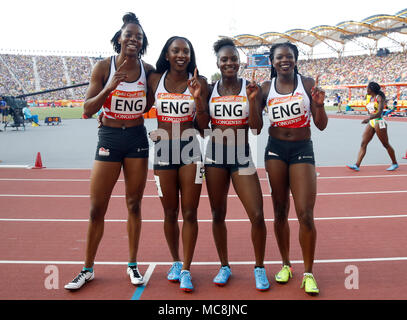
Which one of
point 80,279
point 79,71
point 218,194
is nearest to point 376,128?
point 218,194

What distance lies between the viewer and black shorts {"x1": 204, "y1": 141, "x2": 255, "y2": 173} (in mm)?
3402

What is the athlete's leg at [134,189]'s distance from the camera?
11.5ft

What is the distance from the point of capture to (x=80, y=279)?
3.39 meters

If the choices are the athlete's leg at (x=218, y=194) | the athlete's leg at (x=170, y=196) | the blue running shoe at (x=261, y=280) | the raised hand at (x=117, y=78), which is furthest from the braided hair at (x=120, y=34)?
the blue running shoe at (x=261, y=280)

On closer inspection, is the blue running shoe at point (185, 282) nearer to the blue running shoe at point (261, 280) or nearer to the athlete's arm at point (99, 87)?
the blue running shoe at point (261, 280)

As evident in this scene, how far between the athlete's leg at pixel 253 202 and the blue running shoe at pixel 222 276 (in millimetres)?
317

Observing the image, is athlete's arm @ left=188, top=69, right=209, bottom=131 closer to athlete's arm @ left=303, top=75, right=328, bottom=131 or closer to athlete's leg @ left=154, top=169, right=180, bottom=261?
athlete's leg @ left=154, top=169, right=180, bottom=261

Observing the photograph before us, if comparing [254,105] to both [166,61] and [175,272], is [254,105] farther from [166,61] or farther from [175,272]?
[175,272]

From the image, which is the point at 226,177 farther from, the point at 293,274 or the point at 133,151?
the point at 293,274

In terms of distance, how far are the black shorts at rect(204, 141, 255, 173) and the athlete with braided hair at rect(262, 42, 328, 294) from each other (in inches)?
9.8

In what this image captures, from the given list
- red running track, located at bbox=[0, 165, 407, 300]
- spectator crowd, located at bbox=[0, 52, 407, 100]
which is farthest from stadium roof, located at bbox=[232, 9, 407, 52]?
red running track, located at bbox=[0, 165, 407, 300]

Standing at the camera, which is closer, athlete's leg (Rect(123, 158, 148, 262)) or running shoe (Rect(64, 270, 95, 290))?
running shoe (Rect(64, 270, 95, 290))
